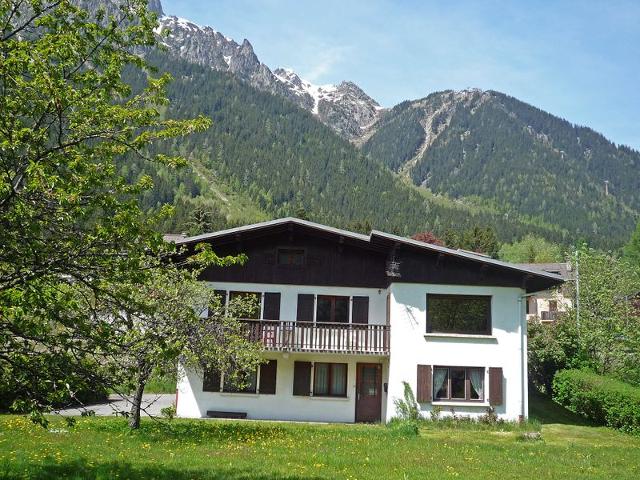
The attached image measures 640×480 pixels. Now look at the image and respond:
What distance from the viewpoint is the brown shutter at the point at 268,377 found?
24.8 m

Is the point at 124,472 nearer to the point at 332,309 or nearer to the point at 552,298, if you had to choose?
the point at 332,309

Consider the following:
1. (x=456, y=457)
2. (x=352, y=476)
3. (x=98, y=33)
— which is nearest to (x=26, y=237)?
(x=98, y=33)

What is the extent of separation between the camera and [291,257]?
25703mm

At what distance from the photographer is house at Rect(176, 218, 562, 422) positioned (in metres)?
23.9

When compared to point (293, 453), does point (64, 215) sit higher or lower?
higher

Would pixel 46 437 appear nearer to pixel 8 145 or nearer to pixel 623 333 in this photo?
pixel 8 145

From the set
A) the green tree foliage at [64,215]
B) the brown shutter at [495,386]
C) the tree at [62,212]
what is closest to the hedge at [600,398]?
the brown shutter at [495,386]

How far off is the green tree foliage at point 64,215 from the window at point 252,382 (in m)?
16.3

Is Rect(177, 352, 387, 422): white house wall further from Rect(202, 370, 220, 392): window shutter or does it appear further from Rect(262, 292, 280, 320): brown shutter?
Rect(262, 292, 280, 320): brown shutter

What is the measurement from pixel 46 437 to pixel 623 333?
25.4m

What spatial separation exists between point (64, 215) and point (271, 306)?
711 inches

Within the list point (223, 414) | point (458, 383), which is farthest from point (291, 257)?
point (458, 383)

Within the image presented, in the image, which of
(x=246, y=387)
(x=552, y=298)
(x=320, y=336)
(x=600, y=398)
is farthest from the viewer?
(x=552, y=298)

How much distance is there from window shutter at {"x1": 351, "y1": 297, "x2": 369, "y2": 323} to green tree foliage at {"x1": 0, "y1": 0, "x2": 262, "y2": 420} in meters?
17.2
